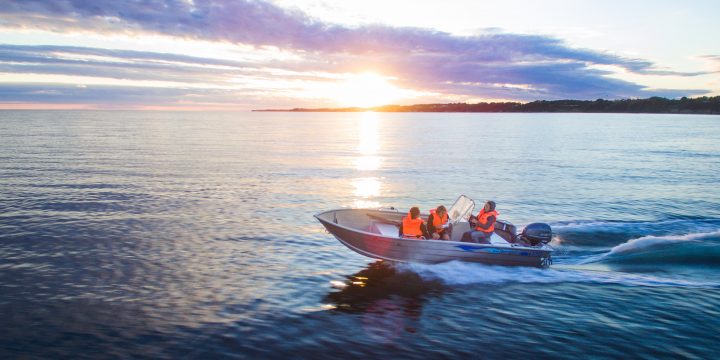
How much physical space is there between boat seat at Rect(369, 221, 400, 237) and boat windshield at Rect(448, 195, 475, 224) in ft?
7.40

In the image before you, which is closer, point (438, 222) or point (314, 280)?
point (314, 280)

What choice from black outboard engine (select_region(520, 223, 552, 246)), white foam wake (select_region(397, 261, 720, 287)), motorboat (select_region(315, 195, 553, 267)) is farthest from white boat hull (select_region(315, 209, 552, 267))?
black outboard engine (select_region(520, 223, 552, 246))

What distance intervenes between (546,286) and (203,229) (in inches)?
580

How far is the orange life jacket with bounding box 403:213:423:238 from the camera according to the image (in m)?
17.3

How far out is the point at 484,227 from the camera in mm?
18172

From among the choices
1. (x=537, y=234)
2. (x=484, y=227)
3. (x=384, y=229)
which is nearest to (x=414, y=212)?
(x=384, y=229)

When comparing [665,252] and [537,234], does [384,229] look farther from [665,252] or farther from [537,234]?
[665,252]

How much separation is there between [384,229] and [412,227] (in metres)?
2.46

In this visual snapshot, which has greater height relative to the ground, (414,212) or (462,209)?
(414,212)

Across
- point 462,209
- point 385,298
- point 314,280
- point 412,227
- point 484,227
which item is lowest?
point 385,298

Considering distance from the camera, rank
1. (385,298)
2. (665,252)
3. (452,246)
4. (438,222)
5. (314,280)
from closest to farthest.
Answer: (385,298), (314,280), (452,246), (438,222), (665,252)

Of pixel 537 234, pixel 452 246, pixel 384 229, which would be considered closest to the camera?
Answer: pixel 452 246

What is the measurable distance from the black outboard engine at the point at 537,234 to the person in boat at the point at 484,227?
142 centimetres

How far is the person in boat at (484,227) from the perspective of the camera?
17.9 m
